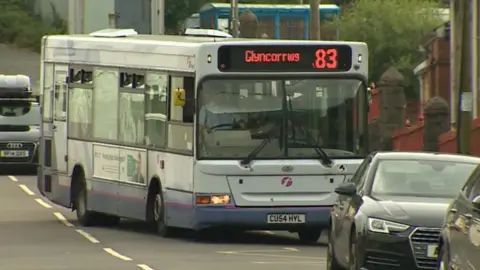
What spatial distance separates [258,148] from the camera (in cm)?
2042

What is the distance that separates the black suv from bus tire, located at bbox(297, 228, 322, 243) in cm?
928

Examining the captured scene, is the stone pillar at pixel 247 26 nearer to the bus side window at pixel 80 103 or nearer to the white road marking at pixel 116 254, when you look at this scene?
the bus side window at pixel 80 103

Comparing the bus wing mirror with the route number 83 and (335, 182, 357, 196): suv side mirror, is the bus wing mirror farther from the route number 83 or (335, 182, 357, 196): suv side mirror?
(335, 182, 357, 196): suv side mirror

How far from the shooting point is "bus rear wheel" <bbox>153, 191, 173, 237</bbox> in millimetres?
21375

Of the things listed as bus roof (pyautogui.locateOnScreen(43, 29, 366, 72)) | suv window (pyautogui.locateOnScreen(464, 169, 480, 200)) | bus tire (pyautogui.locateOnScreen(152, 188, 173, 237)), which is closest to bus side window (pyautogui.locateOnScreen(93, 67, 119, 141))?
bus roof (pyautogui.locateOnScreen(43, 29, 366, 72))

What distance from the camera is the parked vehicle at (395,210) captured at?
13852mm

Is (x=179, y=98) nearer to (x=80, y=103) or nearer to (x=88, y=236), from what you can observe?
(x=88, y=236)

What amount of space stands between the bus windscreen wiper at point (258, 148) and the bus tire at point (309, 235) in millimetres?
1804

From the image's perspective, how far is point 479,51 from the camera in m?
37.0

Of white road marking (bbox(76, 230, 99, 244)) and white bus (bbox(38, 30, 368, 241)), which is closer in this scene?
white bus (bbox(38, 30, 368, 241))

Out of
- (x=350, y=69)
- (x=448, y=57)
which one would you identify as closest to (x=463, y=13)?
(x=350, y=69)

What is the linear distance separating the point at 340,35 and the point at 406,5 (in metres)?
2.61

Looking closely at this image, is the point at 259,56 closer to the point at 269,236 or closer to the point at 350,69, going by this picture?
the point at 350,69

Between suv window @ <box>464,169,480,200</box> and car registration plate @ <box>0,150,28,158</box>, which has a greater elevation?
suv window @ <box>464,169,480,200</box>
